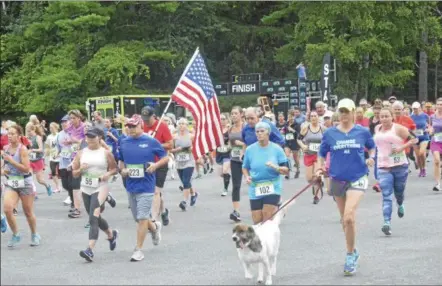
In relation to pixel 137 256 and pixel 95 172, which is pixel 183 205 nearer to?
pixel 95 172

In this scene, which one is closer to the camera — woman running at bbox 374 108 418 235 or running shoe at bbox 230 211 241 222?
woman running at bbox 374 108 418 235

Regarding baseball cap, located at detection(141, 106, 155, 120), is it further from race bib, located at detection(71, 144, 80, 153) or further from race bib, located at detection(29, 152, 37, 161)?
race bib, located at detection(29, 152, 37, 161)

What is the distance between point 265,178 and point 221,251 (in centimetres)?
154

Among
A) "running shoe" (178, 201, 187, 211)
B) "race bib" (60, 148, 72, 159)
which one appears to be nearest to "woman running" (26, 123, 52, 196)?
Result: "race bib" (60, 148, 72, 159)

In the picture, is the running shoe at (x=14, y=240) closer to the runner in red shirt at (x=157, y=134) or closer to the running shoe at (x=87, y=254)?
the running shoe at (x=87, y=254)

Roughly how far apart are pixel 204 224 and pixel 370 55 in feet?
109

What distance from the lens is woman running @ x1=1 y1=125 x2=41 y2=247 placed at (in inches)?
492

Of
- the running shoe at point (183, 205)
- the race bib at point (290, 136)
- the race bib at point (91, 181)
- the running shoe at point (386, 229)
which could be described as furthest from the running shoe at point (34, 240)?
the race bib at point (290, 136)

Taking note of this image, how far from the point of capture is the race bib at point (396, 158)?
13250 millimetres

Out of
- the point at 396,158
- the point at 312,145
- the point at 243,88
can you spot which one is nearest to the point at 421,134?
the point at 312,145

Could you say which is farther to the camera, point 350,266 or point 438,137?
point 438,137

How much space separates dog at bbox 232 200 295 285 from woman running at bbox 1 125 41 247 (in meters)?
4.27

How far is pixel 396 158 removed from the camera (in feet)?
43.7

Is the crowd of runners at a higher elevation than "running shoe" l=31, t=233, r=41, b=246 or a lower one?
higher
